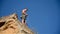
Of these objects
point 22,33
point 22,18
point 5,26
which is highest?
point 22,18

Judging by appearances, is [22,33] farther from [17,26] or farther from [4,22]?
[4,22]

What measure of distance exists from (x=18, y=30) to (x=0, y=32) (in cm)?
48

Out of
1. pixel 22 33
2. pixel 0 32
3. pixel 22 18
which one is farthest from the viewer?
pixel 22 18

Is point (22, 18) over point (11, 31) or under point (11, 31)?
over

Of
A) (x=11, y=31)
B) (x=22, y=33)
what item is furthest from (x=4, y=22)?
(x=22, y=33)

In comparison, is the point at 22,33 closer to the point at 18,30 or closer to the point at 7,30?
the point at 18,30

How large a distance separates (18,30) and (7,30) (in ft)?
1.00

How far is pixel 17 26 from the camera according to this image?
393 centimetres

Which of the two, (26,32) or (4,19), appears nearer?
(26,32)

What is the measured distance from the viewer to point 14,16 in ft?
13.8

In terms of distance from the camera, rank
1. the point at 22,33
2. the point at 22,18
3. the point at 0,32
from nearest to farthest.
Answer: the point at 22,33 → the point at 0,32 → the point at 22,18

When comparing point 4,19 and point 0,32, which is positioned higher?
point 4,19

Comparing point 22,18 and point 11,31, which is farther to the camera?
point 22,18

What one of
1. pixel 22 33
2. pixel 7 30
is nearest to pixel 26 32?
pixel 22 33
